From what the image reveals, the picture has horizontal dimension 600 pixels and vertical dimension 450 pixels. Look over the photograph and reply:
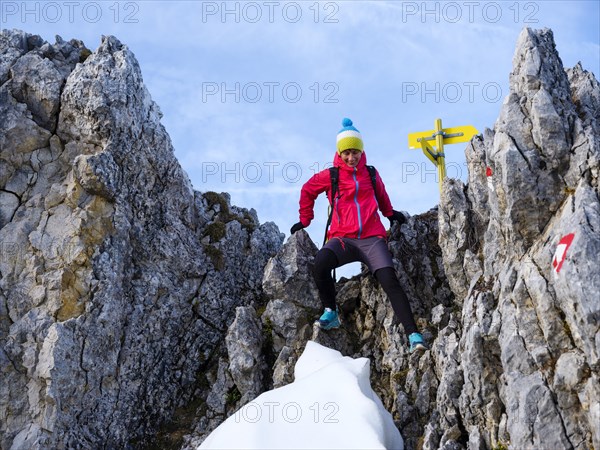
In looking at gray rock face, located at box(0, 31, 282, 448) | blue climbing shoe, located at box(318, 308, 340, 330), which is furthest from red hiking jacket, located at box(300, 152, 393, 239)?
gray rock face, located at box(0, 31, 282, 448)

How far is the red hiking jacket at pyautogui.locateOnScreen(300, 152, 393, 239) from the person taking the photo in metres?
15.2

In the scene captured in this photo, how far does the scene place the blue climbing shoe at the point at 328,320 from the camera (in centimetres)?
1508

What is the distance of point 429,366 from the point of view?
13242mm

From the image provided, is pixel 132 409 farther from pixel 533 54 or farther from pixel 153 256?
pixel 533 54

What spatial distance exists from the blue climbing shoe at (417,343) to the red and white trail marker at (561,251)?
13.5 feet

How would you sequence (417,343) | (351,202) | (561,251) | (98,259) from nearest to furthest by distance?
1. (561,251)
2. (417,343)
3. (98,259)
4. (351,202)

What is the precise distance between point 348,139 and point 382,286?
12.4 feet

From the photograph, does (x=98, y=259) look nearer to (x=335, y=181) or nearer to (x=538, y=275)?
(x=335, y=181)

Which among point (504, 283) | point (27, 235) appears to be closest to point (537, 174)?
point (504, 283)

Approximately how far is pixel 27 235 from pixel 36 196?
118 centimetres

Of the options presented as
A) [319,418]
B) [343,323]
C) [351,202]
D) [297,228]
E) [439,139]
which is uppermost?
[439,139]

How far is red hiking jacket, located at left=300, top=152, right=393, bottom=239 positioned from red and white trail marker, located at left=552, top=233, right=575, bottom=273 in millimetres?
5402

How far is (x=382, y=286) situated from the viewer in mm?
14633

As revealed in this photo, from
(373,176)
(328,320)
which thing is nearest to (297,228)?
(373,176)
